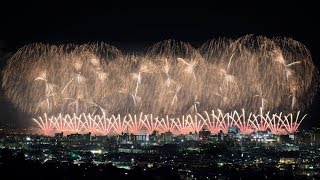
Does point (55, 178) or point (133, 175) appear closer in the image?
point (55, 178)

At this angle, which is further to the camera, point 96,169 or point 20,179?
point 96,169

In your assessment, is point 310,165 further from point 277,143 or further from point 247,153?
point 277,143

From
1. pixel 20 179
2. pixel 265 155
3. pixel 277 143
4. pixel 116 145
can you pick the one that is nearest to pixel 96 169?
pixel 20 179

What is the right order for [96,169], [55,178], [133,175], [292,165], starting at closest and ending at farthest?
[55,178]
[133,175]
[96,169]
[292,165]

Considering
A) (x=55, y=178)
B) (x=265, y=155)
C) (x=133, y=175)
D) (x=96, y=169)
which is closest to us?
(x=55, y=178)

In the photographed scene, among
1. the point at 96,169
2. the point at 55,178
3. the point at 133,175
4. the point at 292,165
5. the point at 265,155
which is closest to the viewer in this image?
the point at 55,178

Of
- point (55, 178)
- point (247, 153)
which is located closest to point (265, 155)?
point (247, 153)

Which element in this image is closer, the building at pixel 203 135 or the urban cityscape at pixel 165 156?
the urban cityscape at pixel 165 156

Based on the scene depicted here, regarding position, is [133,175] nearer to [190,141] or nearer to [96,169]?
[96,169]

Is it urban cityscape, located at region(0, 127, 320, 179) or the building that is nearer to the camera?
urban cityscape, located at region(0, 127, 320, 179)
